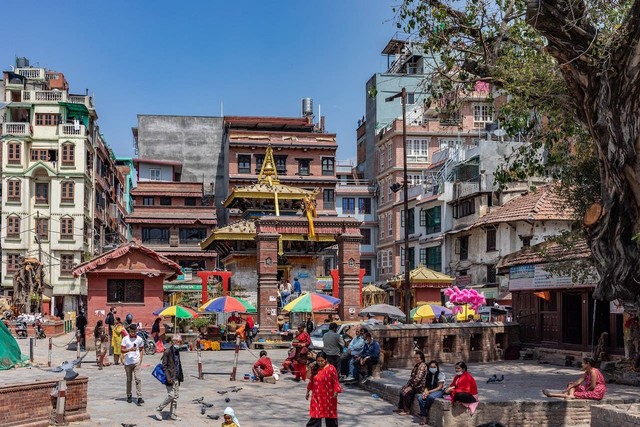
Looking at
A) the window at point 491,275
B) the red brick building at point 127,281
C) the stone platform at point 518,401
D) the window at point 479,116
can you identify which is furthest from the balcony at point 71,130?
the stone platform at point 518,401

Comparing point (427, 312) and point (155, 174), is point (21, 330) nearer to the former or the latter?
point (427, 312)

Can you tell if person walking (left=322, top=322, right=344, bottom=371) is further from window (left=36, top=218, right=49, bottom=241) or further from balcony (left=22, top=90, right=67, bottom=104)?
balcony (left=22, top=90, right=67, bottom=104)

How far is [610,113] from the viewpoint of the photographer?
17.0 meters

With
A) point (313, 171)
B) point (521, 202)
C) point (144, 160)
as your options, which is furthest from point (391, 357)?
point (144, 160)

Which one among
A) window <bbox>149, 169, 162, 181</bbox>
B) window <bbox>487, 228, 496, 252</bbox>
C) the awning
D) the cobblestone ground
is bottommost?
the cobblestone ground

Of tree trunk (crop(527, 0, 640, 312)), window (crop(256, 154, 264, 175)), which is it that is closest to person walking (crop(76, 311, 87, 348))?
tree trunk (crop(527, 0, 640, 312))

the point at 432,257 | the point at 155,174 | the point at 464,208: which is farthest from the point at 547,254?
the point at 155,174

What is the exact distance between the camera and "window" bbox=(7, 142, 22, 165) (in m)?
63.6

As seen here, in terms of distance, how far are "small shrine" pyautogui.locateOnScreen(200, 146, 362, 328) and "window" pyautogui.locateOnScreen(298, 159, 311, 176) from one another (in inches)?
972

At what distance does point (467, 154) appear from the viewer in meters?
57.2

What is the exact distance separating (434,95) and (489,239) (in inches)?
1259

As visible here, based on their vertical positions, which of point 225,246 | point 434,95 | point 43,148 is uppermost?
point 43,148

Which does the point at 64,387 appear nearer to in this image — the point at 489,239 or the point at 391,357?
the point at 391,357

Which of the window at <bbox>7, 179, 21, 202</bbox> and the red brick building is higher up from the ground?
the window at <bbox>7, 179, 21, 202</bbox>
